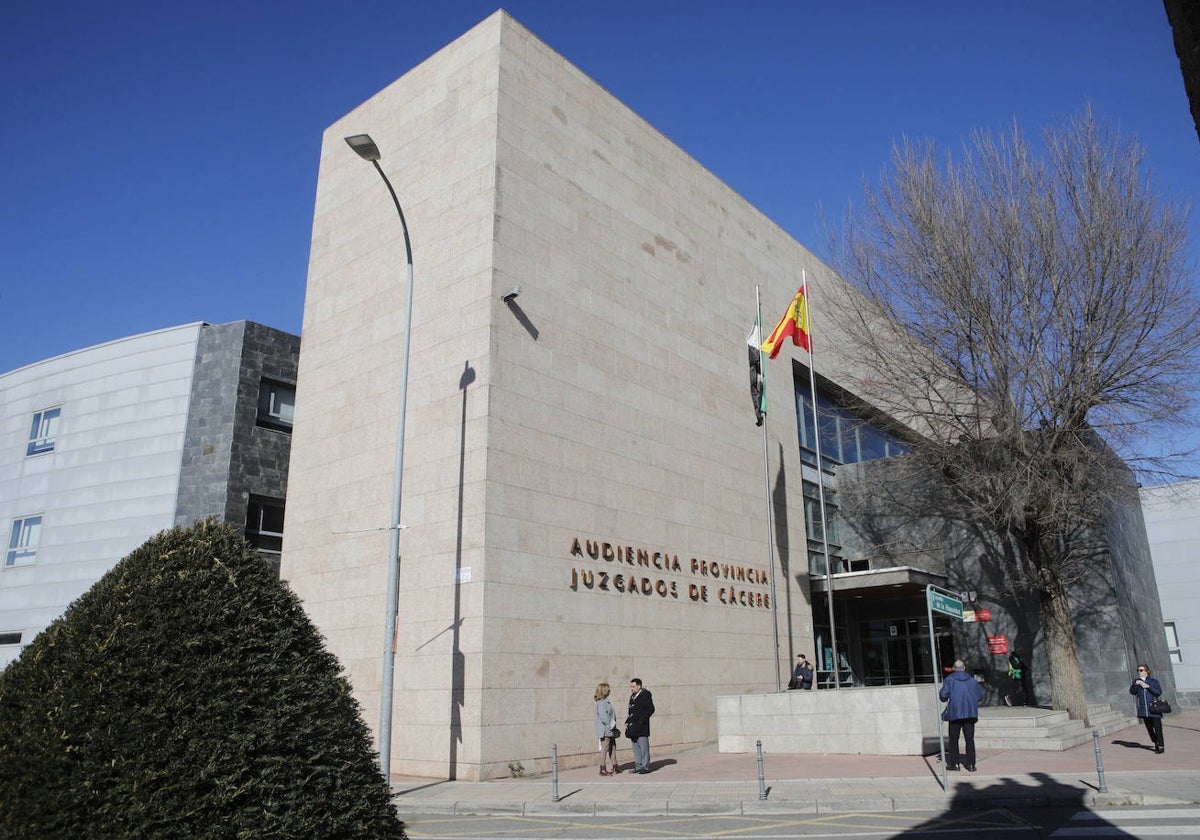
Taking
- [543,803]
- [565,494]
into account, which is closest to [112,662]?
[543,803]

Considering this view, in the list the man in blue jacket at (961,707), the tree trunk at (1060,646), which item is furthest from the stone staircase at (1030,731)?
the man in blue jacket at (961,707)

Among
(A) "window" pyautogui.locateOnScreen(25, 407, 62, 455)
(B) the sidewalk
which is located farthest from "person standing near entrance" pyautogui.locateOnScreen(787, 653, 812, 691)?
(A) "window" pyautogui.locateOnScreen(25, 407, 62, 455)

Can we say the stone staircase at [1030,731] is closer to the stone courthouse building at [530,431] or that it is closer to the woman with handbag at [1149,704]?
the woman with handbag at [1149,704]

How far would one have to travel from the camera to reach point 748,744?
1948 centimetres

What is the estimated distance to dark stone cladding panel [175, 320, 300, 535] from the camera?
25.6 meters

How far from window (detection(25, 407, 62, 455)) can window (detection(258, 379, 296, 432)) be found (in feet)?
26.9

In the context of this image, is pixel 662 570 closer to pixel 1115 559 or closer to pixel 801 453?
pixel 801 453

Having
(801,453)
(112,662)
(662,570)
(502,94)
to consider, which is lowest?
(112,662)

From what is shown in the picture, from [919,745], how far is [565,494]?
847 cm

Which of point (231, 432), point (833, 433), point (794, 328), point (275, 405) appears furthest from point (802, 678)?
point (275, 405)

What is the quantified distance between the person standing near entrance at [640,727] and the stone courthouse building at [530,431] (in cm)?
197

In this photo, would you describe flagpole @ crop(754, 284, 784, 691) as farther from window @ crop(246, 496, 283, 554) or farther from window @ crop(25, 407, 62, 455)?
window @ crop(25, 407, 62, 455)

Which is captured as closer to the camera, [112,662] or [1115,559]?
[112,662]

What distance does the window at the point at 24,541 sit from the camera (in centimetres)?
2906
